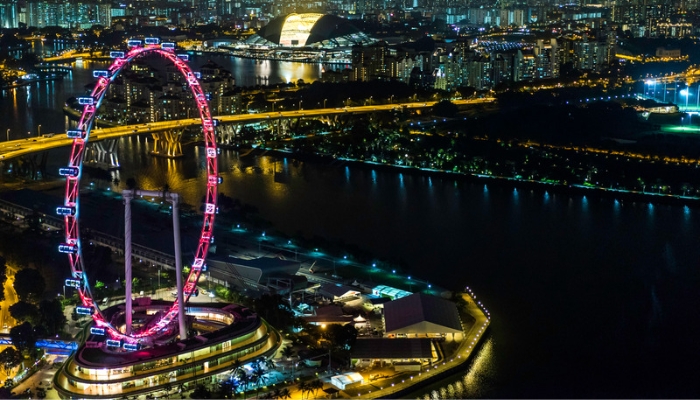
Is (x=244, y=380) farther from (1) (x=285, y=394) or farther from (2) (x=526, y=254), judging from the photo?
(2) (x=526, y=254)

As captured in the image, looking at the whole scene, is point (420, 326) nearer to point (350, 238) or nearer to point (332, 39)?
point (350, 238)

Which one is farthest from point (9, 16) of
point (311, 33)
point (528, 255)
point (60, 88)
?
point (528, 255)

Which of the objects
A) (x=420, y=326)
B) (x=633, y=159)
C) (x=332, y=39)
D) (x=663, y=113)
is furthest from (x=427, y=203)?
(x=332, y=39)

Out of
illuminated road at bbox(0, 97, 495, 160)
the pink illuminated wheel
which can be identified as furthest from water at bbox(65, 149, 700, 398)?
the pink illuminated wheel

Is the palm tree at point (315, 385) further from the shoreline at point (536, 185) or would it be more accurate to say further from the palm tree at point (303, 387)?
the shoreline at point (536, 185)

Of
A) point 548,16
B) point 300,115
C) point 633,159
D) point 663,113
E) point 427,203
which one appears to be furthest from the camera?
point 548,16

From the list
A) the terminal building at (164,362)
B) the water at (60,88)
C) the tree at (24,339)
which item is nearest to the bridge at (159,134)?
the water at (60,88)
